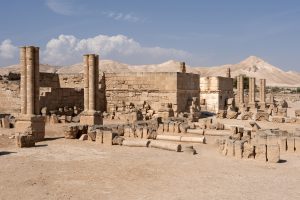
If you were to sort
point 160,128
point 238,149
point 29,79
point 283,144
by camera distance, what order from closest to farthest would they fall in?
point 238,149
point 283,144
point 29,79
point 160,128

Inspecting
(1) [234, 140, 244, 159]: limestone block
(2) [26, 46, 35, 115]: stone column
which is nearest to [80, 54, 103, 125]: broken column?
(2) [26, 46, 35, 115]: stone column

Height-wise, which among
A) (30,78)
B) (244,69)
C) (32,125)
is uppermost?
(244,69)

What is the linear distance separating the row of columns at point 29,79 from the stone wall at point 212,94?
706 inches

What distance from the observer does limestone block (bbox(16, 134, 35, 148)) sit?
1301 cm

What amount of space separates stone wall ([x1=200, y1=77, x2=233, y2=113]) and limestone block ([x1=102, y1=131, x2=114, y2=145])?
1764 cm

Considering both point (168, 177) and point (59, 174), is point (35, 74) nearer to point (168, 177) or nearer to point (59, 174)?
point (59, 174)

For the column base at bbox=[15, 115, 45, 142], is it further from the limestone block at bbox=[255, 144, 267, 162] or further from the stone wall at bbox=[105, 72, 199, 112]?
the stone wall at bbox=[105, 72, 199, 112]

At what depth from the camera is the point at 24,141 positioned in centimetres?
1314

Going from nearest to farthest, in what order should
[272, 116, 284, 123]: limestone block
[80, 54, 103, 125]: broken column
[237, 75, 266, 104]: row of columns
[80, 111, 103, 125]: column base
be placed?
[80, 111, 103, 125]: column base < [80, 54, 103, 125]: broken column < [272, 116, 284, 123]: limestone block < [237, 75, 266, 104]: row of columns

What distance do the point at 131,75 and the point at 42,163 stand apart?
16.4m

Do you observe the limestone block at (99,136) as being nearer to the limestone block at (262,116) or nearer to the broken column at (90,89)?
the broken column at (90,89)

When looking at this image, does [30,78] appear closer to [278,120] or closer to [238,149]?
[238,149]

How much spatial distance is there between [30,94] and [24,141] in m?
2.96

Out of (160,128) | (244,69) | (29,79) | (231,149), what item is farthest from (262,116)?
(244,69)
